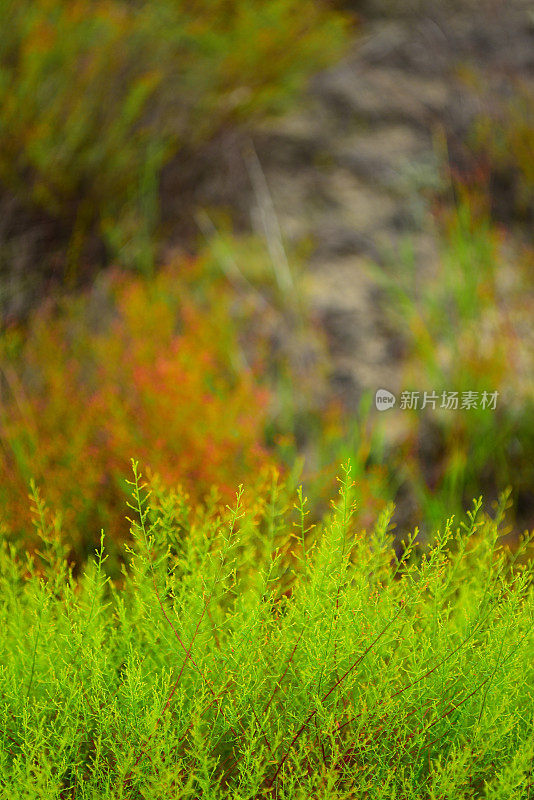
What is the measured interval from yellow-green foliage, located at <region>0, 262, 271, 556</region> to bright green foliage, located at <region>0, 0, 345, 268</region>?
1.77 ft

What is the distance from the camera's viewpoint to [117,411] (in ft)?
6.33

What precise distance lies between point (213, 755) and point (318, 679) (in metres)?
0.24

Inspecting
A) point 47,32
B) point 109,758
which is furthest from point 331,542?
point 47,32

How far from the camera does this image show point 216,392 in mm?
2154

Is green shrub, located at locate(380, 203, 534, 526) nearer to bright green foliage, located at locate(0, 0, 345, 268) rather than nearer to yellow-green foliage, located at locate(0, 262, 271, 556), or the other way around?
yellow-green foliage, located at locate(0, 262, 271, 556)

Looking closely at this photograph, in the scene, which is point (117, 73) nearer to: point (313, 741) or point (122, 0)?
point (122, 0)

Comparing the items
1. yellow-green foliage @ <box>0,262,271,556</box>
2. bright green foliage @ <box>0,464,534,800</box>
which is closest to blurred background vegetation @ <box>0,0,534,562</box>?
yellow-green foliage @ <box>0,262,271,556</box>

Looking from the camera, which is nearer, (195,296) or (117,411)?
(117,411)

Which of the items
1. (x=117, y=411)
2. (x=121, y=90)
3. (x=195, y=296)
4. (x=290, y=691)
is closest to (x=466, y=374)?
(x=195, y=296)

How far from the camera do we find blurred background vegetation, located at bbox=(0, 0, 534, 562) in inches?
75.8

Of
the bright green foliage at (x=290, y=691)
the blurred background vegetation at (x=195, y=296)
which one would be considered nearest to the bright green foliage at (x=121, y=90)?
the blurred background vegetation at (x=195, y=296)

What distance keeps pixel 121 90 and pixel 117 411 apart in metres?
1.52

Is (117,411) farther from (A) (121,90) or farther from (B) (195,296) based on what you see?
(A) (121,90)

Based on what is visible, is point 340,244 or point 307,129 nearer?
point 340,244
